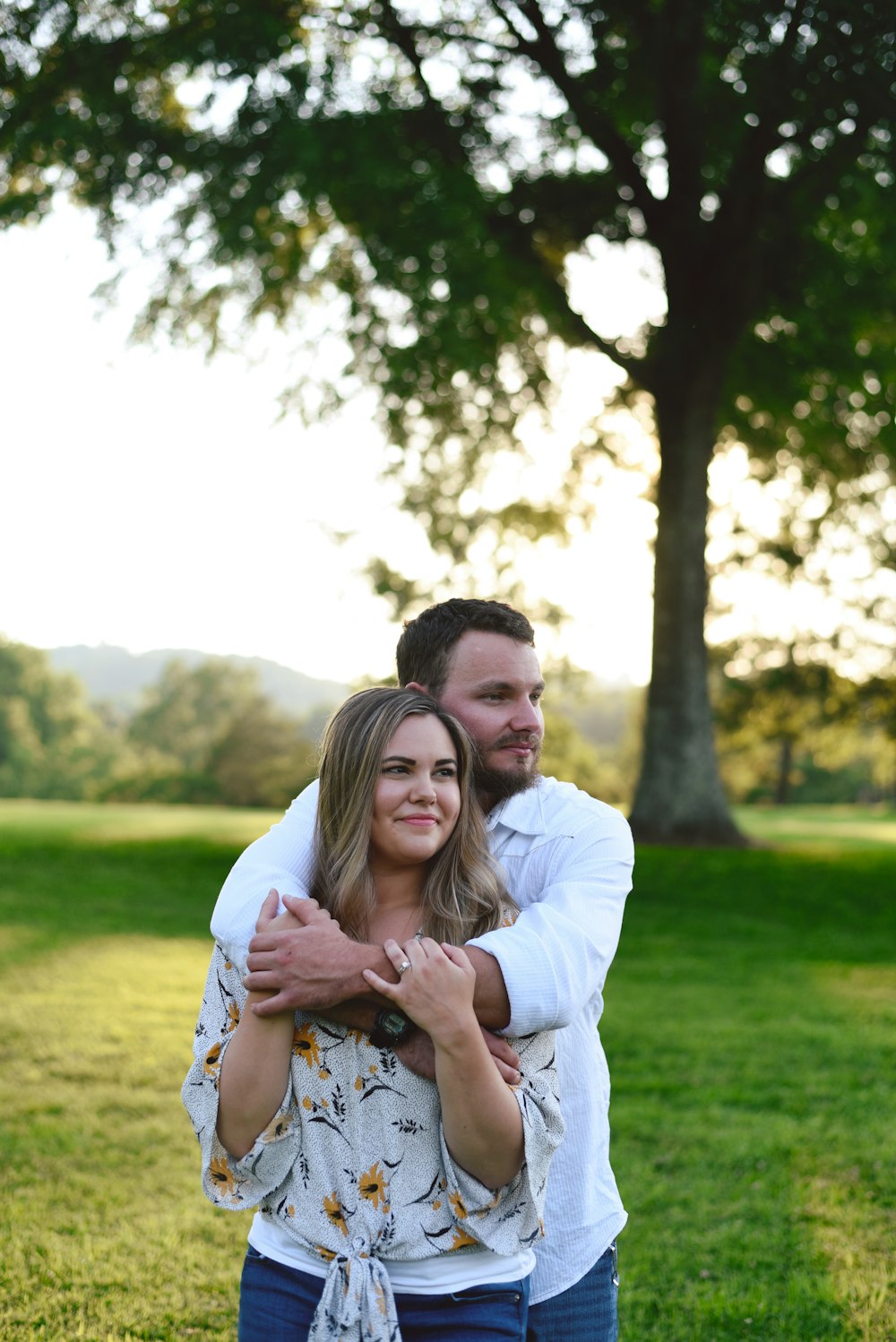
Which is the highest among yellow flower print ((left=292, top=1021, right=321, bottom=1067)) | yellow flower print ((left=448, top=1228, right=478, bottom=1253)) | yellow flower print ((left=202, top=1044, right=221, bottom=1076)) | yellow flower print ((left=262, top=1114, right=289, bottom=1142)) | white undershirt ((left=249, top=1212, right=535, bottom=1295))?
yellow flower print ((left=292, top=1021, right=321, bottom=1067))

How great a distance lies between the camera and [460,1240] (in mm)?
2301

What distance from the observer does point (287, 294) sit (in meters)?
17.7

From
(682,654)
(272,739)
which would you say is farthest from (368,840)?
(272,739)

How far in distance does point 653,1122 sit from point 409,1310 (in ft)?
15.4

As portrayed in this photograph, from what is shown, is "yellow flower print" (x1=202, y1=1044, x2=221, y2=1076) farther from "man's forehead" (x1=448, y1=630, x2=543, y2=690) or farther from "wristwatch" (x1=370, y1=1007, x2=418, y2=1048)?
"man's forehead" (x1=448, y1=630, x2=543, y2=690)

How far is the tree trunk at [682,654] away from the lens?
16.6 metres

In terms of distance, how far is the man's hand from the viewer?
225 centimetres

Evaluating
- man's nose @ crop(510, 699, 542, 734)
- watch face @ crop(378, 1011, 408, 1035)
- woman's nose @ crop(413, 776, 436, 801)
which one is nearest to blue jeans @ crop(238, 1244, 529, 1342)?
watch face @ crop(378, 1011, 408, 1035)

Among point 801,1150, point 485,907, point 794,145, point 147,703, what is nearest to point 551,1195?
point 485,907

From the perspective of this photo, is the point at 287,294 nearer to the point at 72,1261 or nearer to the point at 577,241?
the point at 577,241

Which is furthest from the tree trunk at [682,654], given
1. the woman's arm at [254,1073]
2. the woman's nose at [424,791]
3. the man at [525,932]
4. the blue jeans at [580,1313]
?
the woman's arm at [254,1073]

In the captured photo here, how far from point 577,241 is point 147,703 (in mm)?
84625

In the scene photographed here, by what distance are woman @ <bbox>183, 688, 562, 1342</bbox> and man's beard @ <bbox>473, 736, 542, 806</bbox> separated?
516 mm

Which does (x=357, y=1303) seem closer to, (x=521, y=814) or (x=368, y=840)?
(x=368, y=840)
